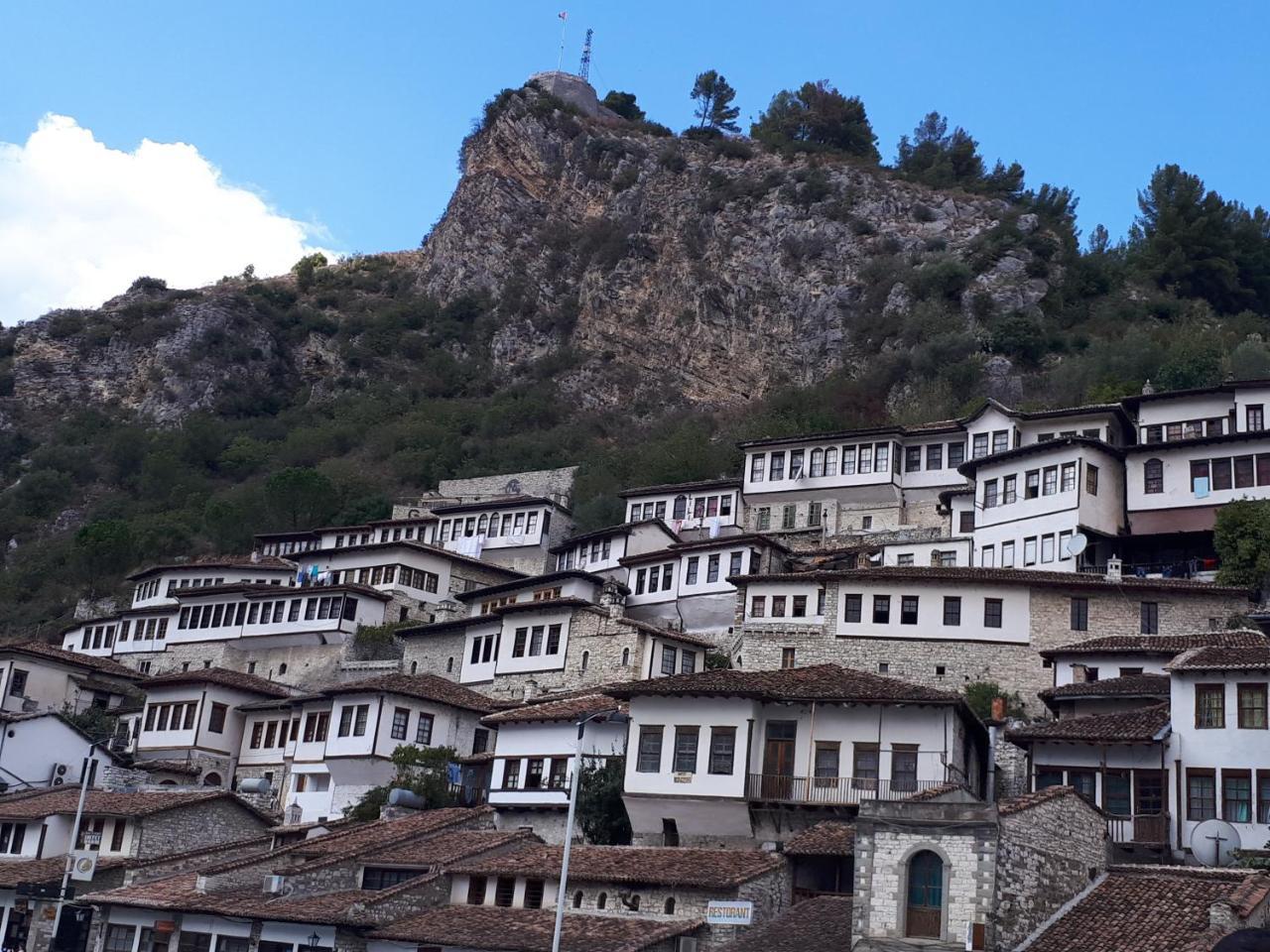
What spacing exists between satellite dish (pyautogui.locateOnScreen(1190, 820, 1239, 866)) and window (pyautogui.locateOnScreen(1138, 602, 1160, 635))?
1471cm

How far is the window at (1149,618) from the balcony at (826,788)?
13845mm

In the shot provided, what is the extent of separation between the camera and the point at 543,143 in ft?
432

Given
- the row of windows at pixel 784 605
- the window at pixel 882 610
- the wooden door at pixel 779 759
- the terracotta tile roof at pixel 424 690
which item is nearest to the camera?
the wooden door at pixel 779 759

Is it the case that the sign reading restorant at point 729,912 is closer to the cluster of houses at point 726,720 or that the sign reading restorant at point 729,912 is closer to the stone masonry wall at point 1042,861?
the cluster of houses at point 726,720

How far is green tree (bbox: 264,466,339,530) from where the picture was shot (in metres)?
86.1

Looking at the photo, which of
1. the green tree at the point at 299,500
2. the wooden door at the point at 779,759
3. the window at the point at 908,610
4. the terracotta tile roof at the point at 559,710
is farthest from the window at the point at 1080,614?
the green tree at the point at 299,500

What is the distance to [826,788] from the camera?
36.5m

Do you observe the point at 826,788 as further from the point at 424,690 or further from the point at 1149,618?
the point at 424,690

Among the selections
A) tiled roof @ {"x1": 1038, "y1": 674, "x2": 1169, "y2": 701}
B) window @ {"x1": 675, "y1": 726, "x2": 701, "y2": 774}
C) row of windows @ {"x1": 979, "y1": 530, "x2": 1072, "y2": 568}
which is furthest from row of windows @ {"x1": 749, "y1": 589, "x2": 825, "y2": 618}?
window @ {"x1": 675, "y1": 726, "x2": 701, "y2": 774}

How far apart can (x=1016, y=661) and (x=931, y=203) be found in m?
68.5

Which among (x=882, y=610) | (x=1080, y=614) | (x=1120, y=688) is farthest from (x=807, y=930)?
(x=1080, y=614)

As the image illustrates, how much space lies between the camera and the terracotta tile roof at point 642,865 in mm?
32906

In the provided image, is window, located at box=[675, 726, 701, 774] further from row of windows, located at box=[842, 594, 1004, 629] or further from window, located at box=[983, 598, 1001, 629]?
window, located at box=[983, 598, 1001, 629]

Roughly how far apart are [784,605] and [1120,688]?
48.3 ft
